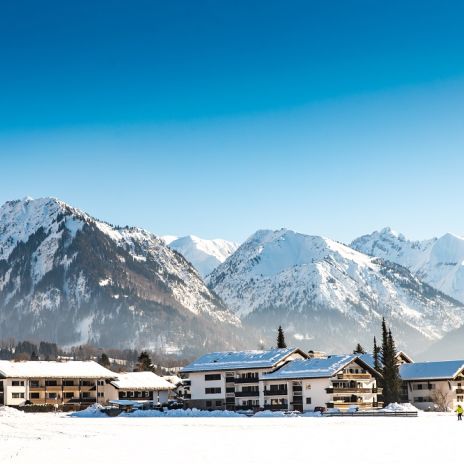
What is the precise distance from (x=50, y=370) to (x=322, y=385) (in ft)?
205

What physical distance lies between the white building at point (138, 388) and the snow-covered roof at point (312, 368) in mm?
40732

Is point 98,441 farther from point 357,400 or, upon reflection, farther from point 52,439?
point 357,400

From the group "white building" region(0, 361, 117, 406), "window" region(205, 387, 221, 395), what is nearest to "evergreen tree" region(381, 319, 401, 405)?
"window" region(205, 387, 221, 395)

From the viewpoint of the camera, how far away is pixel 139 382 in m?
182

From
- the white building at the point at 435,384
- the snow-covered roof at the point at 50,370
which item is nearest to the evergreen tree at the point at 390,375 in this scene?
the white building at the point at 435,384

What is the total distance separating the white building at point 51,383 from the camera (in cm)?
16750

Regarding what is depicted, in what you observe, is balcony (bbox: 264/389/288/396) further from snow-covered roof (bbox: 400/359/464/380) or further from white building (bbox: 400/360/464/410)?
snow-covered roof (bbox: 400/359/464/380)

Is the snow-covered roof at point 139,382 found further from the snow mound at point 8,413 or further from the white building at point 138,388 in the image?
the snow mound at point 8,413

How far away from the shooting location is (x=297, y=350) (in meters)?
158

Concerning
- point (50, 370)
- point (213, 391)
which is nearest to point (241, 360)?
point (213, 391)

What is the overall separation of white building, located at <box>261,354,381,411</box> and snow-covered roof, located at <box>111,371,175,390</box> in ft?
131

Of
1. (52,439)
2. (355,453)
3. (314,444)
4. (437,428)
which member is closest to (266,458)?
(355,453)

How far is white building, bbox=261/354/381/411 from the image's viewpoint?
5458 inches

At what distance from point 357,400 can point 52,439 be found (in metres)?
79.6
